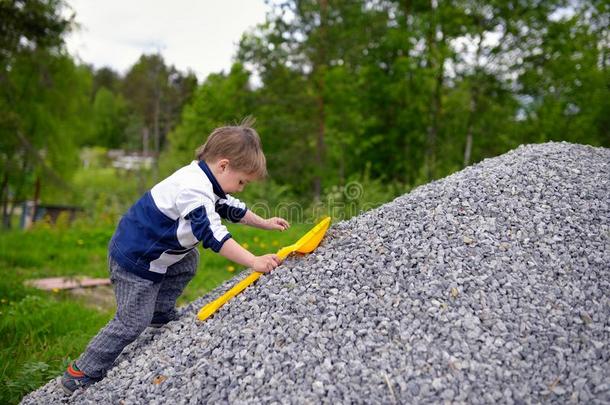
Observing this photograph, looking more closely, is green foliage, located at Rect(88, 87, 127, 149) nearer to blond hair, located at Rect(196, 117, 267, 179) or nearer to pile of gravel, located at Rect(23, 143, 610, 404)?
blond hair, located at Rect(196, 117, 267, 179)

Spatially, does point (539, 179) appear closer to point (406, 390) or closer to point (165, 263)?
point (406, 390)

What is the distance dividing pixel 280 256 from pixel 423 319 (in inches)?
43.1

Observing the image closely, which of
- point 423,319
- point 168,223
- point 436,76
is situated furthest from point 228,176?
point 436,76

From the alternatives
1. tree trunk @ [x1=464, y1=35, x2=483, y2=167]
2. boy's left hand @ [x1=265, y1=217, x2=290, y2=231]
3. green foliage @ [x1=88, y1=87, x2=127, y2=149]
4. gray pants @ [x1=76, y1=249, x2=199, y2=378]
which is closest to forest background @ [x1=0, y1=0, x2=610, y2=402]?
tree trunk @ [x1=464, y1=35, x2=483, y2=167]

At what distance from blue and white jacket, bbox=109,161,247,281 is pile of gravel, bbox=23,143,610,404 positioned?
49cm

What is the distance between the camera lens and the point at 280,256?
3301 millimetres

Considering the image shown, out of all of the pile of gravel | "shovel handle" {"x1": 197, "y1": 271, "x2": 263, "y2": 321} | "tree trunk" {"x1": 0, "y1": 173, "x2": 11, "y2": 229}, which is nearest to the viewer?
the pile of gravel

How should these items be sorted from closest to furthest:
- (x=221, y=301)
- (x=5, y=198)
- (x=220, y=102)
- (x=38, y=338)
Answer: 1. (x=221, y=301)
2. (x=38, y=338)
3. (x=220, y=102)
4. (x=5, y=198)

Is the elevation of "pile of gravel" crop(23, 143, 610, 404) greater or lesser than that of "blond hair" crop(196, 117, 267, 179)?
lesser

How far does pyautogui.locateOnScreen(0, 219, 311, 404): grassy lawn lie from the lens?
3.66 metres

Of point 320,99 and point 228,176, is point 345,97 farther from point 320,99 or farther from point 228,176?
point 228,176

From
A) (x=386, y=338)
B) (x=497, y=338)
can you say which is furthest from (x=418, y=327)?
(x=497, y=338)

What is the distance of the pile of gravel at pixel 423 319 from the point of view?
2.26m

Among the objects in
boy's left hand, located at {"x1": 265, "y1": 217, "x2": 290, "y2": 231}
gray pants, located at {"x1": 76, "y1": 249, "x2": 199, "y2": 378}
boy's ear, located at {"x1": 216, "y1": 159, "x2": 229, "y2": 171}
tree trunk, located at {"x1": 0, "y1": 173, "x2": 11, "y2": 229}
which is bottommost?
tree trunk, located at {"x1": 0, "y1": 173, "x2": 11, "y2": 229}
